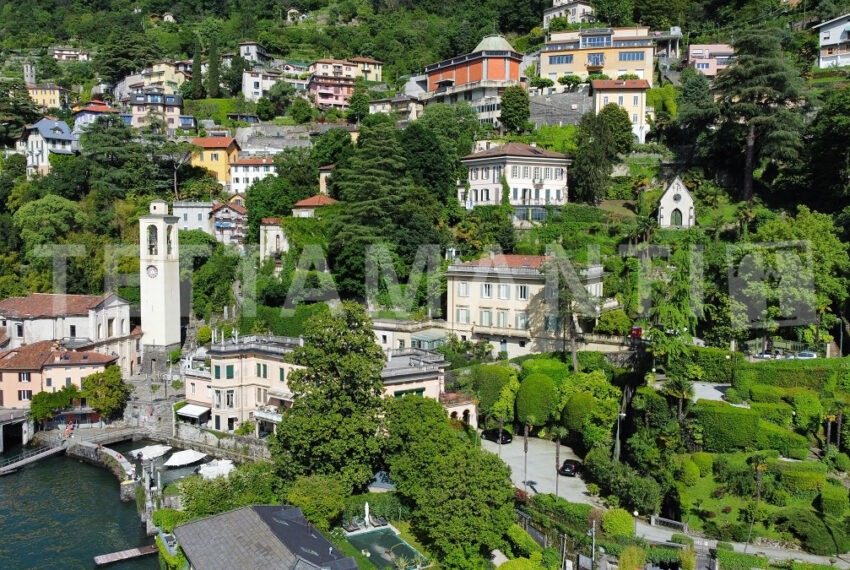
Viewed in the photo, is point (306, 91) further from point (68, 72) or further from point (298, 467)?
point (298, 467)

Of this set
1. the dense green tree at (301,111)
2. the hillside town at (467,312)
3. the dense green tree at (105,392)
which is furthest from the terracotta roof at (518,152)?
the dense green tree at (301,111)

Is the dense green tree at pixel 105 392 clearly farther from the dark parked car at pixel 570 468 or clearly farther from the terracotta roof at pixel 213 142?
the terracotta roof at pixel 213 142

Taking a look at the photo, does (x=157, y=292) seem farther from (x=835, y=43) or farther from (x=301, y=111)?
(x=835, y=43)

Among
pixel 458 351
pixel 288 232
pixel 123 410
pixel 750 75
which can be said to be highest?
pixel 750 75

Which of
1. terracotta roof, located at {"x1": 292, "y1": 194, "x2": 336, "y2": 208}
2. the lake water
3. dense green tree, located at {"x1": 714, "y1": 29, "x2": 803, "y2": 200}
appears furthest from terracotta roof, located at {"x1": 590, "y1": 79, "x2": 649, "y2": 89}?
the lake water

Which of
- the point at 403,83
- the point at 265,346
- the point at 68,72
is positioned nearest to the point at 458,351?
the point at 265,346

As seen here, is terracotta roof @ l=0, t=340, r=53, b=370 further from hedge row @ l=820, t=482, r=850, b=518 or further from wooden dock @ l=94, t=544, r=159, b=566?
hedge row @ l=820, t=482, r=850, b=518

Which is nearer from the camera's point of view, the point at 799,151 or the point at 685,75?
the point at 799,151
